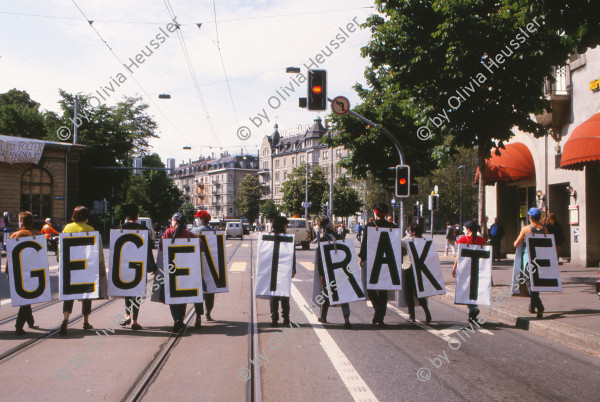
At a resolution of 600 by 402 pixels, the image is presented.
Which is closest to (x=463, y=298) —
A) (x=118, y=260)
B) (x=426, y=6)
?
(x=118, y=260)

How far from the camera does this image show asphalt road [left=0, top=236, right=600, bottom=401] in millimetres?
5234

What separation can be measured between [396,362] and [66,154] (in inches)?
1488

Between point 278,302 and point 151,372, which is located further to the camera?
point 278,302

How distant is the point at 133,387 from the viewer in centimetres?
532

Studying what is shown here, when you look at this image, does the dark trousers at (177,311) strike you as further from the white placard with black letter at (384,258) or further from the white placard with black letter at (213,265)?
the white placard with black letter at (384,258)

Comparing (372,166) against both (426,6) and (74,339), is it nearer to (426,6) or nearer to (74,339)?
(426,6)

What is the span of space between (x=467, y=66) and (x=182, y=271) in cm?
822

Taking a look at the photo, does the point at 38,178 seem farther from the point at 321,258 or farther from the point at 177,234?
the point at 321,258

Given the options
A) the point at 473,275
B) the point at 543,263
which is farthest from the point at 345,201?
the point at 473,275

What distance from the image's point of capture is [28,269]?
8242 millimetres

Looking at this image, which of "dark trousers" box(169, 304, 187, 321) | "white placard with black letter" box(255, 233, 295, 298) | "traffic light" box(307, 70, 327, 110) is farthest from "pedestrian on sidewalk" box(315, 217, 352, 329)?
"traffic light" box(307, 70, 327, 110)

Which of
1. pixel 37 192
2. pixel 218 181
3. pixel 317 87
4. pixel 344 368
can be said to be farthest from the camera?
pixel 218 181

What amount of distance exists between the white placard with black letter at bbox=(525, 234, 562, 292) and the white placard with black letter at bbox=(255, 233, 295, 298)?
391 centimetres

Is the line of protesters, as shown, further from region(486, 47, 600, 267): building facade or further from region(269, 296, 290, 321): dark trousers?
region(486, 47, 600, 267): building facade
